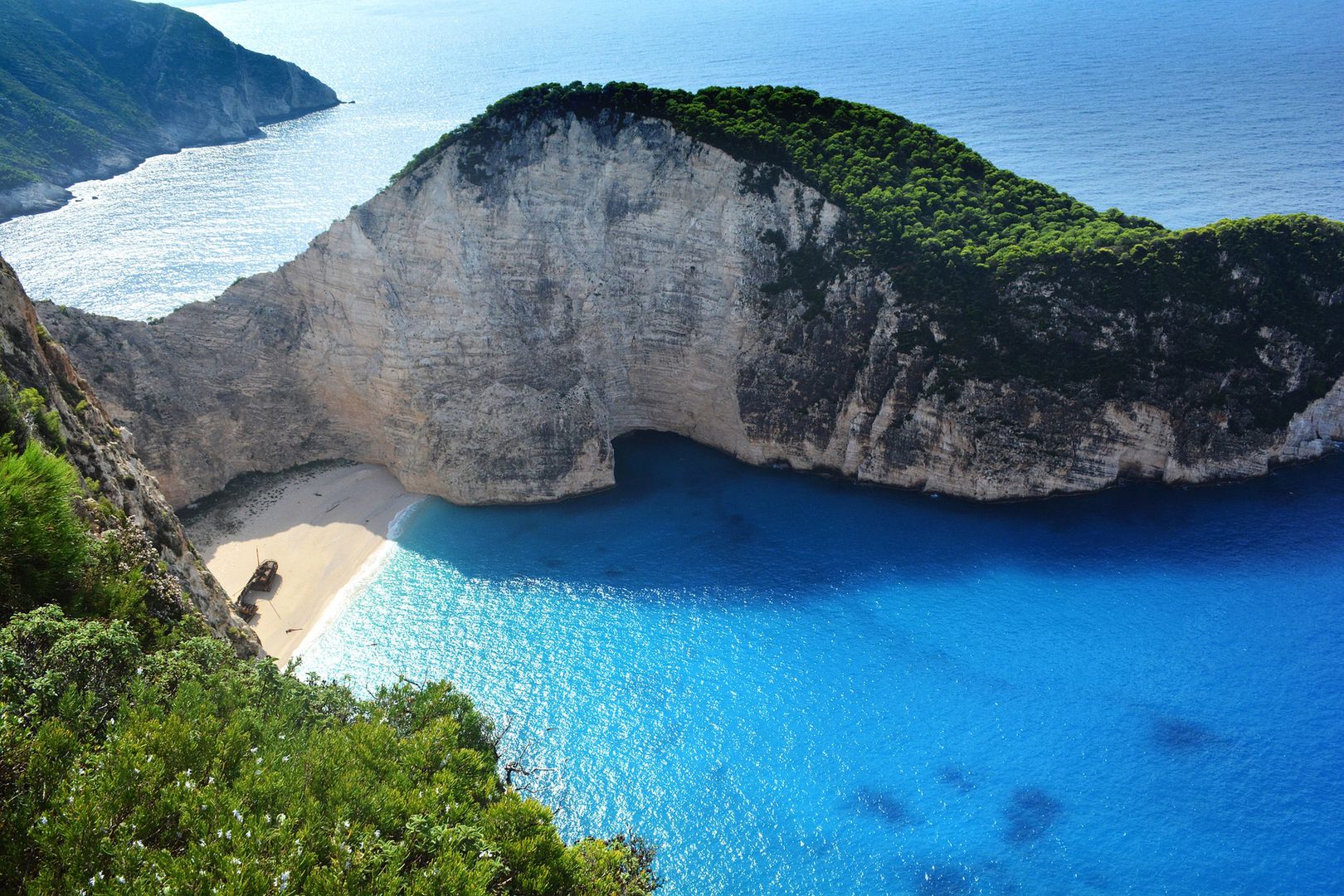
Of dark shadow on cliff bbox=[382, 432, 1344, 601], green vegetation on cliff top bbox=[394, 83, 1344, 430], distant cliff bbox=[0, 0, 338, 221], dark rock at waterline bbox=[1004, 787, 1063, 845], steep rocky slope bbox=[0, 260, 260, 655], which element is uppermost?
distant cliff bbox=[0, 0, 338, 221]

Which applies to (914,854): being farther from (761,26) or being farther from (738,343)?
(761,26)

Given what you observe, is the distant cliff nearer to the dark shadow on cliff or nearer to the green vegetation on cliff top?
the green vegetation on cliff top

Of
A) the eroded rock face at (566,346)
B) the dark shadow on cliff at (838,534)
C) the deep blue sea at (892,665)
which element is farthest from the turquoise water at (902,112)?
the dark shadow on cliff at (838,534)

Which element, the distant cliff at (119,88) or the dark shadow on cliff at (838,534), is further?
the distant cliff at (119,88)

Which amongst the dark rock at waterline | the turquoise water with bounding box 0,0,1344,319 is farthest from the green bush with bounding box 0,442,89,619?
the turquoise water with bounding box 0,0,1344,319

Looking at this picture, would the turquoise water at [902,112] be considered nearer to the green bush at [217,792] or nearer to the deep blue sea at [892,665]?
the deep blue sea at [892,665]

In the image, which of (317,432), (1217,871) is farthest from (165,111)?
(1217,871)
